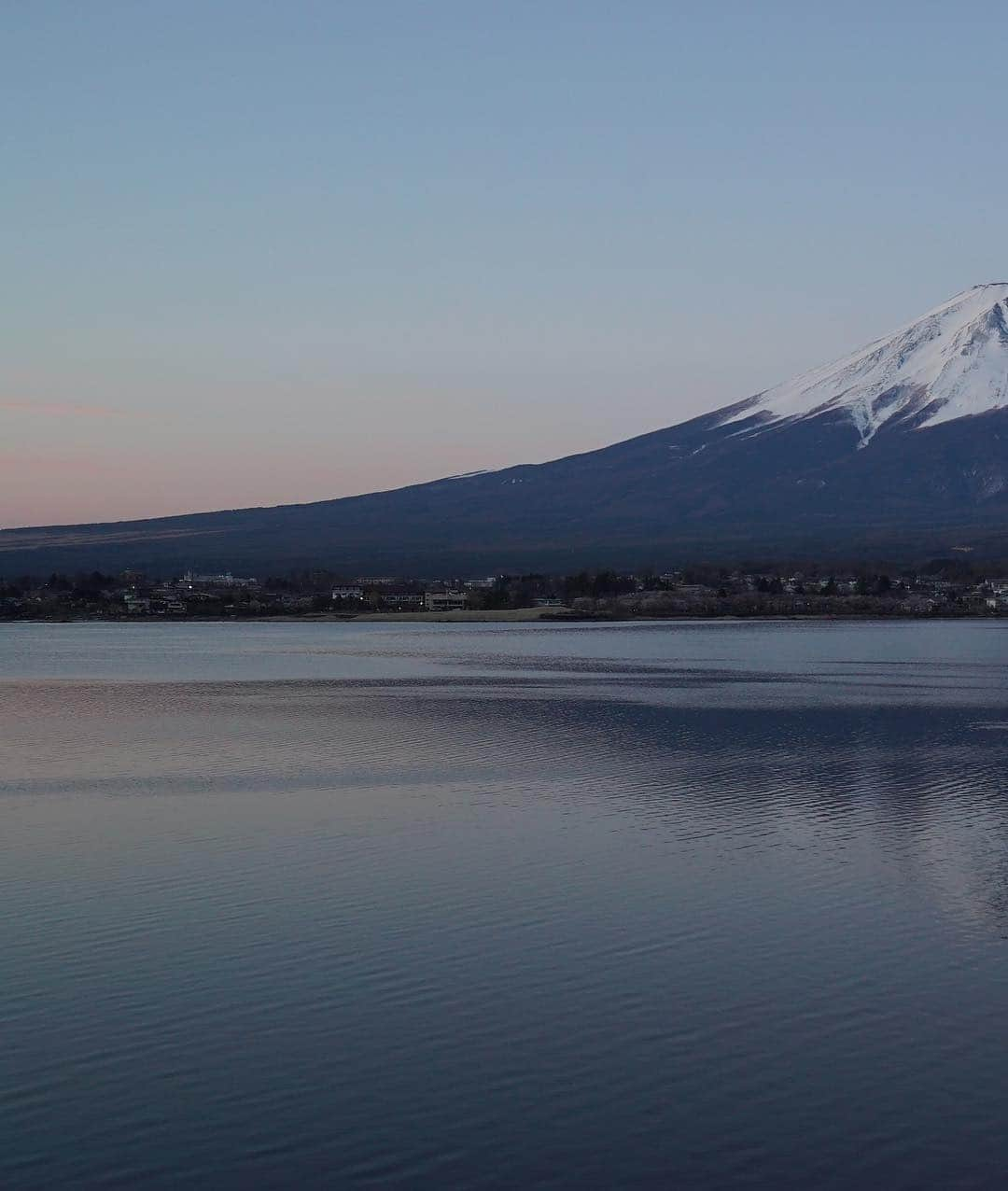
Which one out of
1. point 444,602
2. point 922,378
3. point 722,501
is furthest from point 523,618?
point 922,378

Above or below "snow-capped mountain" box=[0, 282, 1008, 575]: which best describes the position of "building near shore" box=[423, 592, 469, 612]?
below

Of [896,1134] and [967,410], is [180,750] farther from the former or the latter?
[967,410]

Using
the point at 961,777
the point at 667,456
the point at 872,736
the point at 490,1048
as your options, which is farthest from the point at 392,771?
the point at 667,456

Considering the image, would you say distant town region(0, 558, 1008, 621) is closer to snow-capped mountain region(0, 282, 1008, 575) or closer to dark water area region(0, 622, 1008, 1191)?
snow-capped mountain region(0, 282, 1008, 575)

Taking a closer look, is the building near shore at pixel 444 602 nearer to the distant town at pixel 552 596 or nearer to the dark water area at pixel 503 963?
the distant town at pixel 552 596

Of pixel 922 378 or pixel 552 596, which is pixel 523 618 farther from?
pixel 922 378

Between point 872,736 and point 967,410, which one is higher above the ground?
point 967,410

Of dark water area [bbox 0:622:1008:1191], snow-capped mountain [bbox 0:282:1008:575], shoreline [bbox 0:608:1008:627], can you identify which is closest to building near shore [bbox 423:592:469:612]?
shoreline [bbox 0:608:1008:627]
